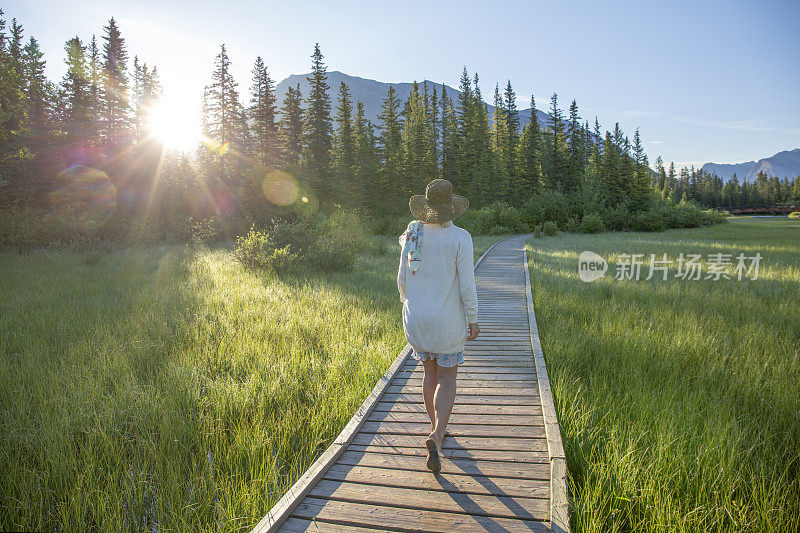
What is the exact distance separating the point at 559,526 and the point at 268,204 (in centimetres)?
3464

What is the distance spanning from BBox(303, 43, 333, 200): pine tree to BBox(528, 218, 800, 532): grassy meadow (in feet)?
115

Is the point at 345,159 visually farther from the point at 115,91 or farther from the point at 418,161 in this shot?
the point at 115,91

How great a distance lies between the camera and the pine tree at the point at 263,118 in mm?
40531

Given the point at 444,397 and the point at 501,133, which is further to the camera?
the point at 501,133

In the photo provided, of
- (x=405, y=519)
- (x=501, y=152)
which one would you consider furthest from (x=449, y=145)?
(x=405, y=519)

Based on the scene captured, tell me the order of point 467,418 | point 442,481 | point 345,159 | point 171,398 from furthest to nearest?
point 345,159 < point 171,398 < point 467,418 < point 442,481

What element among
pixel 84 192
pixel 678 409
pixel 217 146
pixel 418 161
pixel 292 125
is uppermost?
pixel 292 125

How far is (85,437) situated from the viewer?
12.2 ft

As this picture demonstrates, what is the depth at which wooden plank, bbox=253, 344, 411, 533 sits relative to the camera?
2557mm

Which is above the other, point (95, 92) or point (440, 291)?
point (95, 92)

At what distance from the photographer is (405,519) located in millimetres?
2617

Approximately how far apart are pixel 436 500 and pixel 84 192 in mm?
33485

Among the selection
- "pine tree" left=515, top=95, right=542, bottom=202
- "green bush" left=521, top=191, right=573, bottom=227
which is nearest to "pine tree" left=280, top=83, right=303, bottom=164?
"green bush" left=521, top=191, right=573, bottom=227

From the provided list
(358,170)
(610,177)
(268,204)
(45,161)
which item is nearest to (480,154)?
(610,177)
